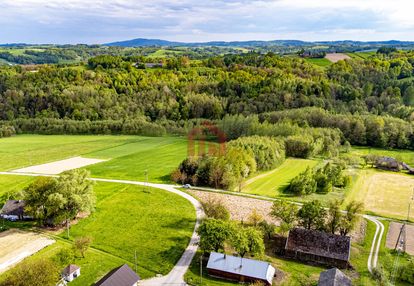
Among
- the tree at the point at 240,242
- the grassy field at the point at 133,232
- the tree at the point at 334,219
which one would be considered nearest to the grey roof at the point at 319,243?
the tree at the point at 334,219

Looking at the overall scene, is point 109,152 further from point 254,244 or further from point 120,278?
point 120,278

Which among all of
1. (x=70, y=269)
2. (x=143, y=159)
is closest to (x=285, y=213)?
(x=70, y=269)

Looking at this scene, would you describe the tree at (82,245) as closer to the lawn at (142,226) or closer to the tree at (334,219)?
the lawn at (142,226)

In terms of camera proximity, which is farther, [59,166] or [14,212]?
[59,166]

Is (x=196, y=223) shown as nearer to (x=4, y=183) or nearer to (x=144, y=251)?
(x=144, y=251)

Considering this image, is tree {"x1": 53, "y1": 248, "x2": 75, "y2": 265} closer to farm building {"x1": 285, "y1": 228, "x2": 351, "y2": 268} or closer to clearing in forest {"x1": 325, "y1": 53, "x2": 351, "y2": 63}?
farm building {"x1": 285, "y1": 228, "x2": 351, "y2": 268}

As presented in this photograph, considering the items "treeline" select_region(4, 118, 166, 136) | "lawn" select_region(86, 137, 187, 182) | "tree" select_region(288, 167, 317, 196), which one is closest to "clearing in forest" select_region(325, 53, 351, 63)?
"treeline" select_region(4, 118, 166, 136)
